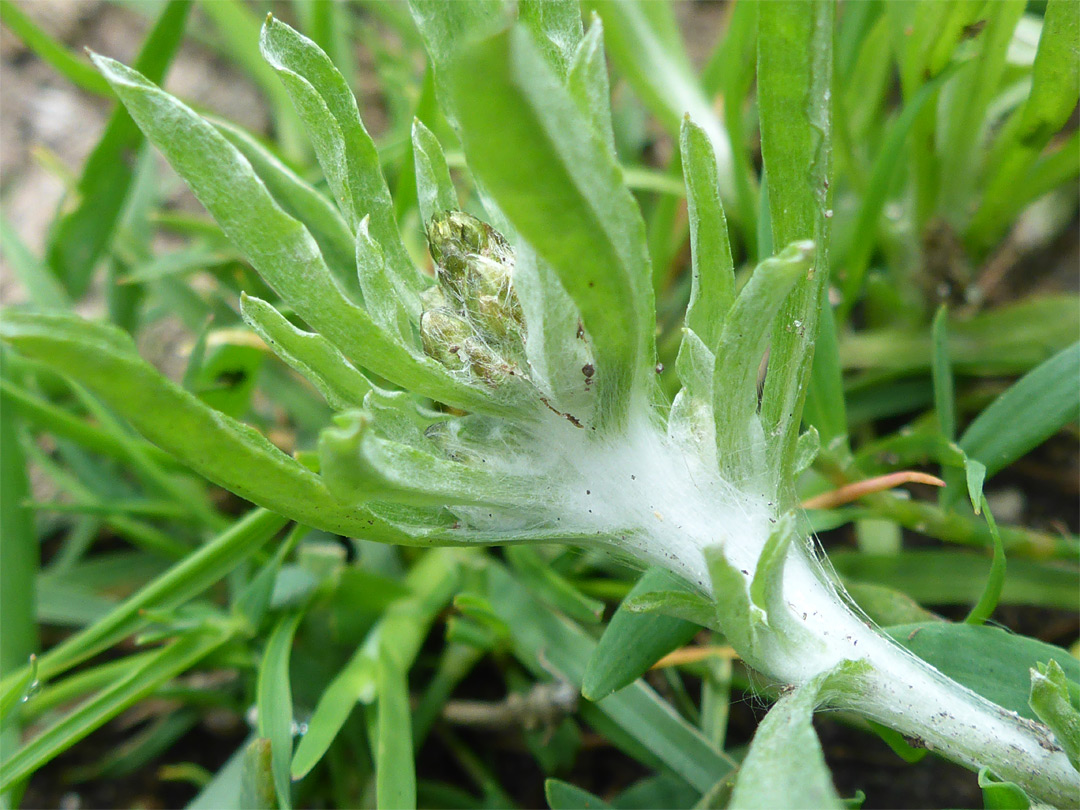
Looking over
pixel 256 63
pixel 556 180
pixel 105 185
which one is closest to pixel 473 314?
pixel 556 180

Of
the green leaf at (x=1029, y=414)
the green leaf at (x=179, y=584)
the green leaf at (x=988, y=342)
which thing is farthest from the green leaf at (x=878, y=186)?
the green leaf at (x=179, y=584)

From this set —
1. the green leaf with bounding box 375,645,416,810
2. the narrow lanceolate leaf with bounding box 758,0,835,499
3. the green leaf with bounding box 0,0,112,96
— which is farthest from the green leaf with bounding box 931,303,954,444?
the green leaf with bounding box 0,0,112,96

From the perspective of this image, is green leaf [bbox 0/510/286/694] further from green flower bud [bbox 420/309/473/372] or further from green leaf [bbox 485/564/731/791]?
green flower bud [bbox 420/309/473/372]

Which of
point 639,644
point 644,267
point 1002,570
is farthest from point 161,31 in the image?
point 1002,570

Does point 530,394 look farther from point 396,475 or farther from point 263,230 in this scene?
point 263,230

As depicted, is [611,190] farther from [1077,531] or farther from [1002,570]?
[1077,531]

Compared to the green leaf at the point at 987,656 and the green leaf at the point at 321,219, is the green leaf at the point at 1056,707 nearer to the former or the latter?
the green leaf at the point at 987,656
